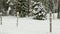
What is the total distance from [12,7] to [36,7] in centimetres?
572

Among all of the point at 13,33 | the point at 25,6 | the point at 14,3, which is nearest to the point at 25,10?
the point at 25,6

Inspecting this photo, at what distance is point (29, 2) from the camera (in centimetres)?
2230

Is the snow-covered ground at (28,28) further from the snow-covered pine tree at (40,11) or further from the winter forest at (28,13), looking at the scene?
the snow-covered pine tree at (40,11)

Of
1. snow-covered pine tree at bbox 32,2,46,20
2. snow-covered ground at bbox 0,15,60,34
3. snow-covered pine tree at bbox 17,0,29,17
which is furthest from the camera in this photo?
snow-covered pine tree at bbox 17,0,29,17

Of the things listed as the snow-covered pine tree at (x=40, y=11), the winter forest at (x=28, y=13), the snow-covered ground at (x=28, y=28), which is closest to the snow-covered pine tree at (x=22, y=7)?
the winter forest at (x=28, y=13)

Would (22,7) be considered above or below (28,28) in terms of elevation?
above

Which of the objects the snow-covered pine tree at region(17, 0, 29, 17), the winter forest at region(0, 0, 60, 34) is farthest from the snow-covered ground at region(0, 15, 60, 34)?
the snow-covered pine tree at region(17, 0, 29, 17)

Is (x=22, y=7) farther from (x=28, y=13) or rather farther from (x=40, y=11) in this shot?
(x=40, y=11)

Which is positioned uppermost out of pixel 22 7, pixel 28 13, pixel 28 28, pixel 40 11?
pixel 22 7

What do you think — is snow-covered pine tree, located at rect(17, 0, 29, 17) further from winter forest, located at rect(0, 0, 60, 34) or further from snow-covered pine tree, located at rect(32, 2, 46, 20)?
snow-covered pine tree, located at rect(32, 2, 46, 20)

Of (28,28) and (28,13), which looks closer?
(28,28)

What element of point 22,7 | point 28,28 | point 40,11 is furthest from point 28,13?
point 28,28

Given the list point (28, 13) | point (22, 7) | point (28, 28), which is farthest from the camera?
point (28, 13)

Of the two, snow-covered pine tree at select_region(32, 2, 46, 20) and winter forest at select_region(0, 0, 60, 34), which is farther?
snow-covered pine tree at select_region(32, 2, 46, 20)
